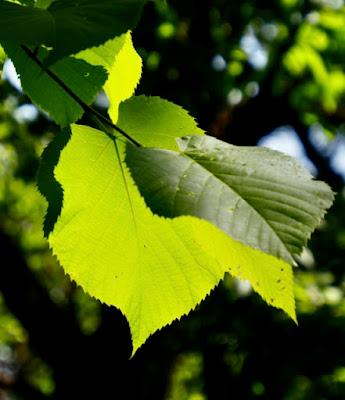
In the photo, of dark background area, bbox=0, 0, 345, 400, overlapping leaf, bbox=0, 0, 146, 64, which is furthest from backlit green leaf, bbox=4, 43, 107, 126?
dark background area, bbox=0, 0, 345, 400

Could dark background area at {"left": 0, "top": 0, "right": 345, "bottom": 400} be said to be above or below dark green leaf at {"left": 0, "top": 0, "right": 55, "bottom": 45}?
below

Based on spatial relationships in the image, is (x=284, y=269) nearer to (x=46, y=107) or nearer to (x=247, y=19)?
(x=46, y=107)

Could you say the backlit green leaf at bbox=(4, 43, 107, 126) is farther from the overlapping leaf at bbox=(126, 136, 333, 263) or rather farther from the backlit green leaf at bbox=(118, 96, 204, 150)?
the overlapping leaf at bbox=(126, 136, 333, 263)

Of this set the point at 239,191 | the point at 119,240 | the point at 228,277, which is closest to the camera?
the point at 239,191

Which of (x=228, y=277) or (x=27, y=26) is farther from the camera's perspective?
(x=228, y=277)

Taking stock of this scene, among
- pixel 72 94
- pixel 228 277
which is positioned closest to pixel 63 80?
pixel 72 94

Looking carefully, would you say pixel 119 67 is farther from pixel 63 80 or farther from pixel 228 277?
pixel 228 277
